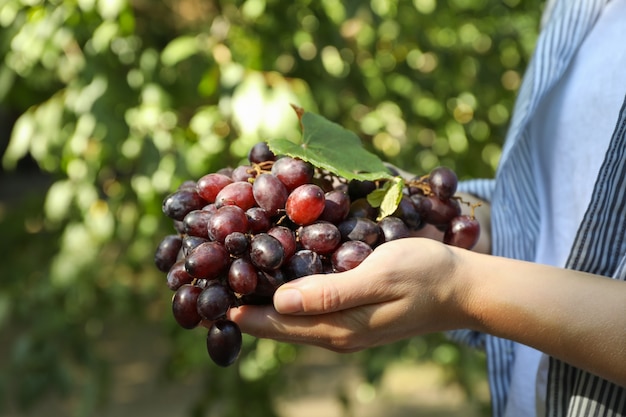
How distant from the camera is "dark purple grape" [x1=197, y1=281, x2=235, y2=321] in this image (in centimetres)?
81

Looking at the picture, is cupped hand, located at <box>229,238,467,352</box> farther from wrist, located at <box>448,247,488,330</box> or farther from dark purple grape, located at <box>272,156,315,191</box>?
dark purple grape, located at <box>272,156,315,191</box>

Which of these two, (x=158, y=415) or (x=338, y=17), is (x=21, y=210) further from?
(x=158, y=415)

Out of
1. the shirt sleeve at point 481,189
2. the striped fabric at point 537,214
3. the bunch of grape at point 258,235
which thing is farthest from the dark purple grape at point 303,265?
the shirt sleeve at point 481,189

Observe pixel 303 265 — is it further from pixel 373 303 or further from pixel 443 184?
pixel 443 184

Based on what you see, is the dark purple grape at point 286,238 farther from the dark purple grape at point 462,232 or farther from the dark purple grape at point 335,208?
the dark purple grape at point 462,232

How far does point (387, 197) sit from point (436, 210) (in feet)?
0.35

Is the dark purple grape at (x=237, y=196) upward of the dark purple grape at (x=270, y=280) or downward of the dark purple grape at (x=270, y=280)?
upward

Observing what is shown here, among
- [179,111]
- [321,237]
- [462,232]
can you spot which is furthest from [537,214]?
[179,111]

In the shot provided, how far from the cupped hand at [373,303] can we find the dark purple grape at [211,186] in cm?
15

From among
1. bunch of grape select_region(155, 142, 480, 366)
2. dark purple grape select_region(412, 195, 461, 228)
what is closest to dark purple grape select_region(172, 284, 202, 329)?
bunch of grape select_region(155, 142, 480, 366)

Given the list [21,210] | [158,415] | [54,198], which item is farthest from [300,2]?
[158,415]

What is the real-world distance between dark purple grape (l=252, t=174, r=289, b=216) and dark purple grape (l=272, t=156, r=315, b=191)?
0.01m

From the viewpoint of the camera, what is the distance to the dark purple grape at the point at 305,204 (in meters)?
0.83

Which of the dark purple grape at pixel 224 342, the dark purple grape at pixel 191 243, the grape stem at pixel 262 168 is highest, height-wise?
the grape stem at pixel 262 168
